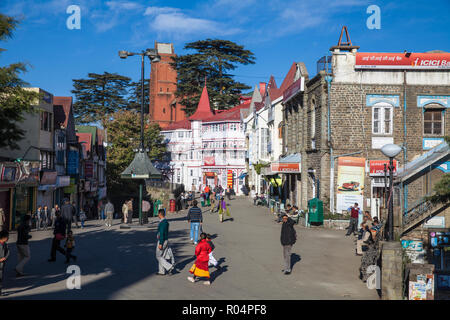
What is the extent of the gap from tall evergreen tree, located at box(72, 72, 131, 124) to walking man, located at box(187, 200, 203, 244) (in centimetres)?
5719

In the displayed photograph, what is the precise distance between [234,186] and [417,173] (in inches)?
1810

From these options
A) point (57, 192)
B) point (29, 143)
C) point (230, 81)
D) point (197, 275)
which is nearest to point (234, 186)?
point (230, 81)

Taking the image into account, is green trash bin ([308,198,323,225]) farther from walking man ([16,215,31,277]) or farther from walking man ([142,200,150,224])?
walking man ([16,215,31,277])

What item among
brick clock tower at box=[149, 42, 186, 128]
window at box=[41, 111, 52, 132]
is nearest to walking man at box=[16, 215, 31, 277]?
window at box=[41, 111, 52, 132]

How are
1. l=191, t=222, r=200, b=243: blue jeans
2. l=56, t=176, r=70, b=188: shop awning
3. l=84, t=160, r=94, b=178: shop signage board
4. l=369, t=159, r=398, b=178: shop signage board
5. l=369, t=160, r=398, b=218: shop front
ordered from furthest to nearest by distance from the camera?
l=84, t=160, r=94, b=178: shop signage board, l=56, t=176, r=70, b=188: shop awning, l=369, t=160, r=398, b=218: shop front, l=369, t=159, r=398, b=178: shop signage board, l=191, t=222, r=200, b=243: blue jeans

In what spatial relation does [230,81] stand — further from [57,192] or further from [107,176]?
[57,192]

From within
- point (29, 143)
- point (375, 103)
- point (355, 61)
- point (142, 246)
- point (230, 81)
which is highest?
point (230, 81)

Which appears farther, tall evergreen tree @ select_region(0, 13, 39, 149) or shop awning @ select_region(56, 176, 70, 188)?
shop awning @ select_region(56, 176, 70, 188)

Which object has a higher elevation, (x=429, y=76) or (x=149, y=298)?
(x=429, y=76)

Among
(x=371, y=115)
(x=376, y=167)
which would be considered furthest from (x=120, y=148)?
(x=376, y=167)

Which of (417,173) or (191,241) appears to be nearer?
(191,241)

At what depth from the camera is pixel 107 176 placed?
188 feet

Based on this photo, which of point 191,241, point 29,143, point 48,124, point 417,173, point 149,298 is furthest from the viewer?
point 48,124

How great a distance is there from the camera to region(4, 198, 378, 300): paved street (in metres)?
11.3
